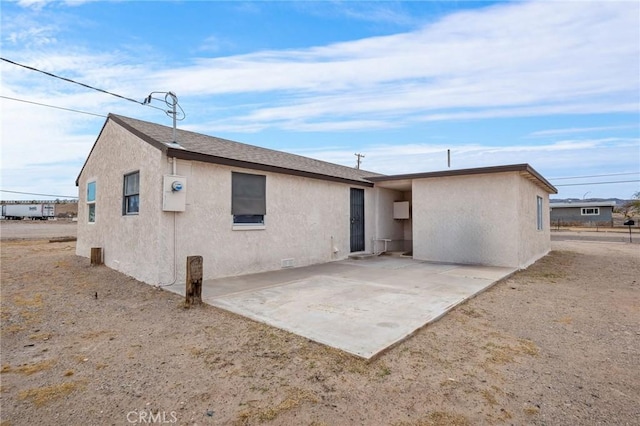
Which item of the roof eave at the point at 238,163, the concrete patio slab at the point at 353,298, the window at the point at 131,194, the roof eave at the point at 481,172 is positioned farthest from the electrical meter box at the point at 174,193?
the roof eave at the point at 481,172

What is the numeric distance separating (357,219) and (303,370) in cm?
853

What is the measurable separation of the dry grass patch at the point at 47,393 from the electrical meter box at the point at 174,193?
12.6 ft

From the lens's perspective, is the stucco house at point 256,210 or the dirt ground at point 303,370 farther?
the stucco house at point 256,210

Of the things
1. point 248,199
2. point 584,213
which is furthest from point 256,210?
point 584,213

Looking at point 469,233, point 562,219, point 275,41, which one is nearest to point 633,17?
point 469,233

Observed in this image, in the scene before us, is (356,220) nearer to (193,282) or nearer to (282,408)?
(193,282)

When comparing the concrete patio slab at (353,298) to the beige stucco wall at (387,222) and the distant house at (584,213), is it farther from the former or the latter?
the distant house at (584,213)

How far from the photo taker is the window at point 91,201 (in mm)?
10054

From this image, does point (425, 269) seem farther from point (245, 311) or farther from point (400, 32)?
point (400, 32)


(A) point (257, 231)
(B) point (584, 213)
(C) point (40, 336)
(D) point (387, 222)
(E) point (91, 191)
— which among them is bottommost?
(C) point (40, 336)

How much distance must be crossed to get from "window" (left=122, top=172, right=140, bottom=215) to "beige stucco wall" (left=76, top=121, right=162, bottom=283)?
152mm

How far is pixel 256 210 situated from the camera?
794cm

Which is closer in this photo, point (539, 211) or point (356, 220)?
point (356, 220)

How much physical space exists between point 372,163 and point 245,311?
95.8 ft
